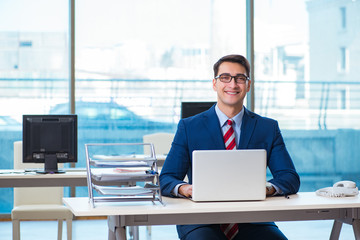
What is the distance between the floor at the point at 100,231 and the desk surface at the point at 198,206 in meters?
2.84

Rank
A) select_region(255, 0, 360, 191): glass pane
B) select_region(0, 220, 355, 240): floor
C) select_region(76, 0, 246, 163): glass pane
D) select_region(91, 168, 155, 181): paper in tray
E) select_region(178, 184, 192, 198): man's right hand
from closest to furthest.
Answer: select_region(91, 168, 155, 181): paper in tray < select_region(178, 184, 192, 198): man's right hand < select_region(0, 220, 355, 240): floor < select_region(76, 0, 246, 163): glass pane < select_region(255, 0, 360, 191): glass pane

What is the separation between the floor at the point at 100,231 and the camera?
17.9 feet

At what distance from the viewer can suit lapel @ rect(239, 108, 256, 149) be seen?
293 centimetres

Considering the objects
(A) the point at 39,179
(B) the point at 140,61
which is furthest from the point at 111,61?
(A) the point at 39,179

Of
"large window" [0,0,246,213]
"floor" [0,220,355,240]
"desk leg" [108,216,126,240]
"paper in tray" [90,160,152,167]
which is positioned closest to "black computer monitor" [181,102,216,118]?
"floor" [0,220,355,240]

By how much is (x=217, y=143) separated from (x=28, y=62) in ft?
13.3

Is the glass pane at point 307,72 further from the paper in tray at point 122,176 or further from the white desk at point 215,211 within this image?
the paper in tray at point 122,176

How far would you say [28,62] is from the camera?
6.43 meters

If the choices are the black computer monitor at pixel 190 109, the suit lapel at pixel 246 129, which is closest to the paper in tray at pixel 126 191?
the suit lapel at pixel 246 129

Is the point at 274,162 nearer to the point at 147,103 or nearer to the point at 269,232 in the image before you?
the point at 269,232

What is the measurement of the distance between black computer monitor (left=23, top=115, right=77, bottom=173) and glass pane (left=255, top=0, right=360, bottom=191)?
2.94 metres

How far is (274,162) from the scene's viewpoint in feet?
9.71

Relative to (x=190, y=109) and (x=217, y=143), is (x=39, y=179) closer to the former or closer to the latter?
(x=190, y=109)

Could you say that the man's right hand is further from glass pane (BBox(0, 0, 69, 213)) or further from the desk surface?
glass pane (BBox(0, 0, 69, 213))
